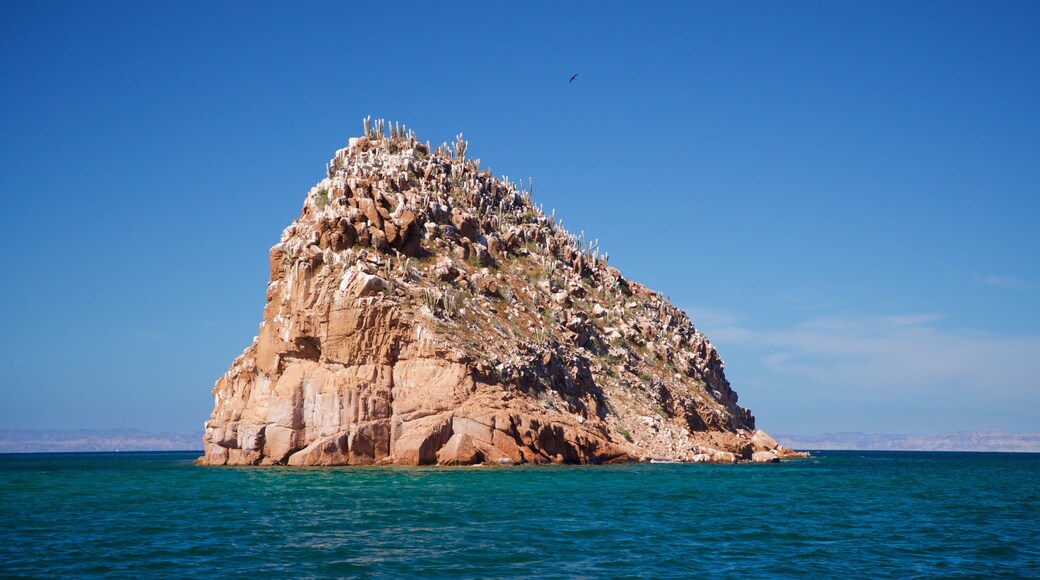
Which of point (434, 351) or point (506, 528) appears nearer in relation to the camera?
point (506, 528)

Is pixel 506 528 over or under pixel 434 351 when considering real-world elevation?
under

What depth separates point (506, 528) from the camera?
112ft

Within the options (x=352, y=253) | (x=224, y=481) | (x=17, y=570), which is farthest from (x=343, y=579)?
(x=352, y=253)

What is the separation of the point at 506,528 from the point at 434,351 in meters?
38.8

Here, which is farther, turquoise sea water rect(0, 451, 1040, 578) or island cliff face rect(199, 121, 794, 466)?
island cliff face rect(199, 121, 794, 466)

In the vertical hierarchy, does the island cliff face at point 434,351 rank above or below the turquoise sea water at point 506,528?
above

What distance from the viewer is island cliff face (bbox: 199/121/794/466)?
7069cm

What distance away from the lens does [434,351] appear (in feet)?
237

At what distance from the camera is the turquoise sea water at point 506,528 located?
26.8 meters

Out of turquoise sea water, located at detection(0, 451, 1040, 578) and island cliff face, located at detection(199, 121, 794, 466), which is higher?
island cliff face, located at detection(199, 121, 794, 466)

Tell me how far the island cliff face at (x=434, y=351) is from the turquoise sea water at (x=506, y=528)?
38.6 ft

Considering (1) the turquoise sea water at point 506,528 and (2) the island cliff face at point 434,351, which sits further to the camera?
(2) the island cliff face at point 434,351

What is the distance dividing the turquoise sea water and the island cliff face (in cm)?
1176

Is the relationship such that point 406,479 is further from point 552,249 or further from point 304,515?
point 552,249
